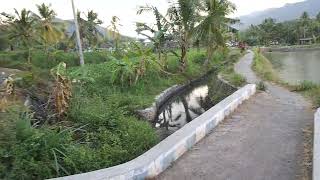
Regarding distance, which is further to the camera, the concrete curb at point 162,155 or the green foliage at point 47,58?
the green foliage at point 47,58

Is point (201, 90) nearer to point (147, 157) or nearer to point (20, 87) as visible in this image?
point (20, 87)

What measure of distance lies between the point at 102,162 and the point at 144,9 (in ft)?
51.3

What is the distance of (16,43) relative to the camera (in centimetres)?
3322

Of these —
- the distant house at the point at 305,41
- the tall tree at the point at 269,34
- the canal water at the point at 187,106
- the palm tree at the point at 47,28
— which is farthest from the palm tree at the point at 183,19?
the tall tree at the point at 269,34

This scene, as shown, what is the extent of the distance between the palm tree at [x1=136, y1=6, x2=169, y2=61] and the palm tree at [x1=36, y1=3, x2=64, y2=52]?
39.5 ft

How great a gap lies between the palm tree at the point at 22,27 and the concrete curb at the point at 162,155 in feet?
77.2

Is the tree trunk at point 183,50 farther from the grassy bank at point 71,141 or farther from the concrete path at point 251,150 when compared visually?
the concrete path at point 251,150

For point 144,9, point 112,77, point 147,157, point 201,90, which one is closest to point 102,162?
point 147,157

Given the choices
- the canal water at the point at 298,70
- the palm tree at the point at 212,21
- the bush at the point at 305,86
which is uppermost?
the palm tree at the point at 212,21

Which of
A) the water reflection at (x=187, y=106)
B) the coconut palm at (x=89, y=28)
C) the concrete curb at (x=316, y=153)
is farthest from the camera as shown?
the coconut palm at (x=89, y=28)

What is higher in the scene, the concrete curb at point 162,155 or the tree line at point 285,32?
the tree line at point 285,32

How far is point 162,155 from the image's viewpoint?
19.6ft

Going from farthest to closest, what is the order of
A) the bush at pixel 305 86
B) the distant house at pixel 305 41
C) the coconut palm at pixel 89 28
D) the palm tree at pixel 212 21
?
the distant house at pixel 305 41
the coconut palm at pixel 89 28
the palm tree at pixel 212 21
the bush at pixel 305 86

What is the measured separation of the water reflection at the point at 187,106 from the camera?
39.1 ft
